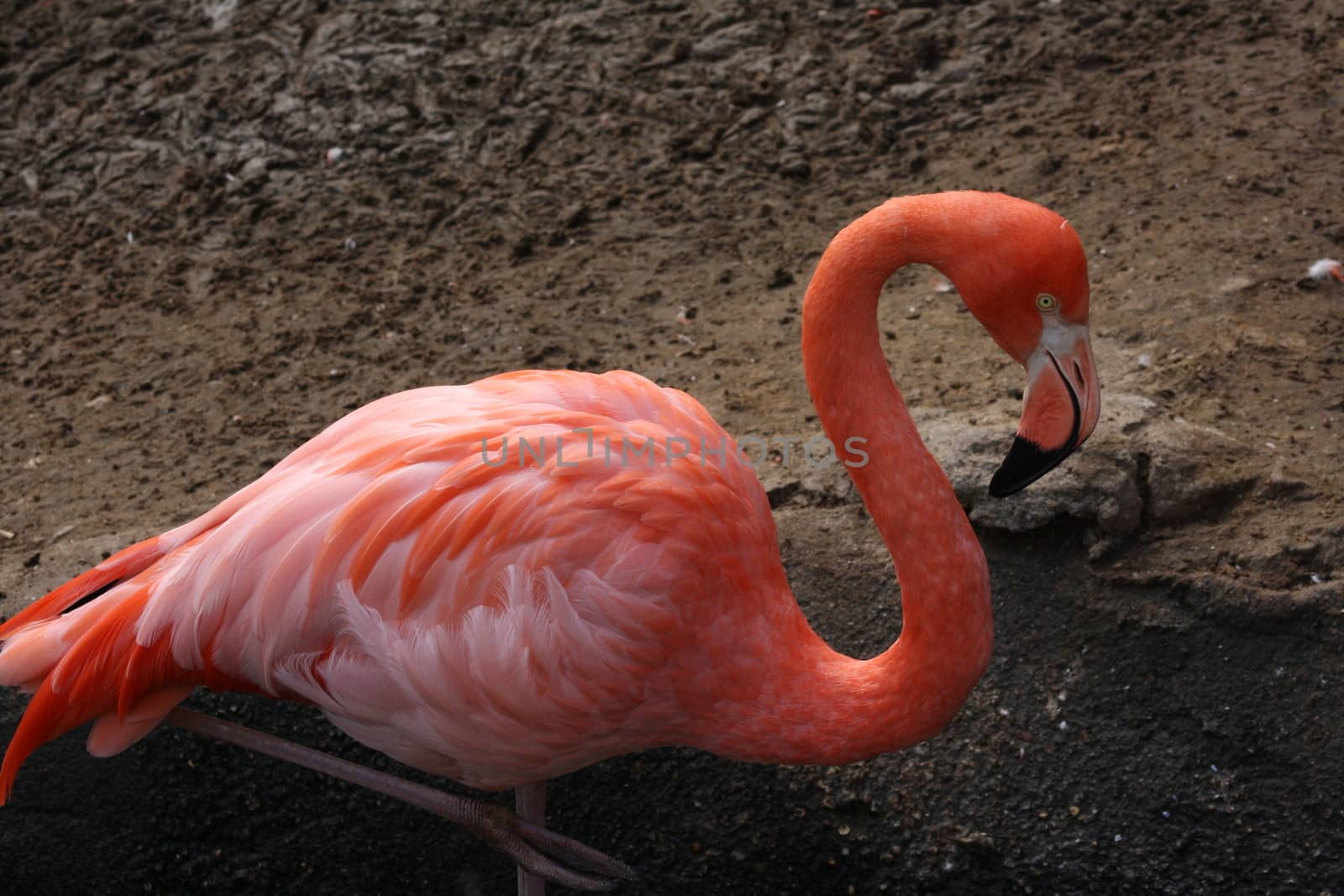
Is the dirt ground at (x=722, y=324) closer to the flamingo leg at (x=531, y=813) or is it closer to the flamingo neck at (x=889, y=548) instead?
the flamingo leg at (x=531, y=813)

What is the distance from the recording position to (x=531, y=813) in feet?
9.34

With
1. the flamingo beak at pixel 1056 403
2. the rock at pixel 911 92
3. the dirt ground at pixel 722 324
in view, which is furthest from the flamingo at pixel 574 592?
the rock at pixel 911 92

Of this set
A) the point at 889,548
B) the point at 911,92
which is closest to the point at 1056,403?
the point at 889,548

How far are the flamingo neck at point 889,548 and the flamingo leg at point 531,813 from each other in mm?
666

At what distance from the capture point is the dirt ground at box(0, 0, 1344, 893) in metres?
2.85

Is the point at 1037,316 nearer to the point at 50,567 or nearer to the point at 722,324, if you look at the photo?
the point at 722,324

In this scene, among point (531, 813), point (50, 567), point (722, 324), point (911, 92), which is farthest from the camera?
point (911, 92)

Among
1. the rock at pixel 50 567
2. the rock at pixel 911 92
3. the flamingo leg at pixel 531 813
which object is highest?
the rock at pixel 911 92

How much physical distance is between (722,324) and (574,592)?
210 centimetres

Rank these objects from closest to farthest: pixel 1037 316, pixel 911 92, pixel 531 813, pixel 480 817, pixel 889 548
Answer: pixel 1037 316
pixel 889 548
pixel 480 817
pixel 531 813
pixel 911 92

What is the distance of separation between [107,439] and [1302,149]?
443 cm

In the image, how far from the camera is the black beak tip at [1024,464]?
2.19 meters

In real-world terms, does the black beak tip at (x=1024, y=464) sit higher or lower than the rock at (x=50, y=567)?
higher

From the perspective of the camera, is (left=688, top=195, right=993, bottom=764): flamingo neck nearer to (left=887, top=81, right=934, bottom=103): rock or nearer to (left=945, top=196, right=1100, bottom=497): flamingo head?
(left=945, top=196, right=1100, bottom=497): flamingo head
